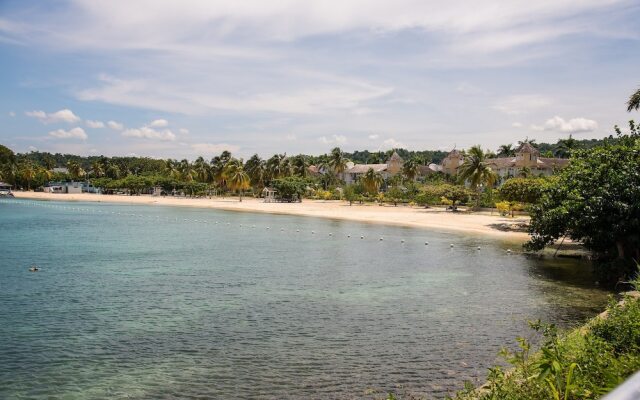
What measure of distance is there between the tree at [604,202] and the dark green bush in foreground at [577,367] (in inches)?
640

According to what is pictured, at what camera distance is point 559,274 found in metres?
30.6

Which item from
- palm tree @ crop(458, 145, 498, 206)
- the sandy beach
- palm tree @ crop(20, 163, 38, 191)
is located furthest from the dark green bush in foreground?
palm tree @ crop(20, 163, 38, 191)

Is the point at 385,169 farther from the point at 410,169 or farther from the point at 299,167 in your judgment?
the point at 299,167

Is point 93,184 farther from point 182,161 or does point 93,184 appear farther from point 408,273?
point 408,273

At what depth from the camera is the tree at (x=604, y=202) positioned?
87.1 ft

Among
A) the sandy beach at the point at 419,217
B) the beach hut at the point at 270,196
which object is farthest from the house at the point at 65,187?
the beach hut at the point at 270,196

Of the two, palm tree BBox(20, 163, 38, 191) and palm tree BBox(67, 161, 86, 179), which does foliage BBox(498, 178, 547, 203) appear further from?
palm tree BBox(67, 161, 86, 179)

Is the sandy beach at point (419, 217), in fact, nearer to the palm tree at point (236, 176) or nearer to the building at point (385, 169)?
the palm tree at point (236, 176)

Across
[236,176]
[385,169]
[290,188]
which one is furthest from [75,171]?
[385,169]

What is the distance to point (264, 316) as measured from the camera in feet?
66.3

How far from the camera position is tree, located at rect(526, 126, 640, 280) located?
87.1ft

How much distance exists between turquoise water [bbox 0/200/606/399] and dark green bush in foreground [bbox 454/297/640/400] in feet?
11.3

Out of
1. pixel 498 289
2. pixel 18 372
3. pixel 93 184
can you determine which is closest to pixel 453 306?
pixel 498 289

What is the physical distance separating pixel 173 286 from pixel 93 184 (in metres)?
141
